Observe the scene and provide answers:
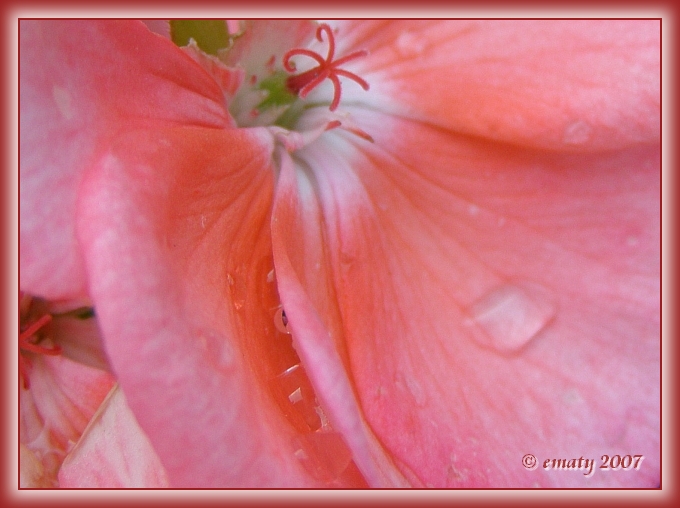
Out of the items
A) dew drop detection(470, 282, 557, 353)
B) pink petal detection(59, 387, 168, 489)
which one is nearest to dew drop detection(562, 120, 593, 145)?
dew drop detection(470, 282, 557, 353)

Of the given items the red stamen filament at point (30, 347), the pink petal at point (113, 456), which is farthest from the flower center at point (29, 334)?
the pink petal at point (113, 456)

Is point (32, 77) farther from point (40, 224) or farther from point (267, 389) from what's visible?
point (267, 389)

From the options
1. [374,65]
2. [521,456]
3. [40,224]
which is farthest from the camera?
[374,65]

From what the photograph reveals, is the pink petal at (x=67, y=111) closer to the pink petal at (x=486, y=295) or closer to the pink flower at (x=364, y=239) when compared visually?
the pink flower at (x=364, y=239)

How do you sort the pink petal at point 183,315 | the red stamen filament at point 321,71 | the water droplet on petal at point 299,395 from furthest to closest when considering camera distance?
the red stamen filament at point 321,71
the water droplet on petal at point 299,395
the pink petal at point 183,315

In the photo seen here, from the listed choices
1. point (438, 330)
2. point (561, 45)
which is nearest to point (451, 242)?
point (438, 330)

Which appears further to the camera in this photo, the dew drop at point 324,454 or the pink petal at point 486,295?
the pink petal at point 486,295

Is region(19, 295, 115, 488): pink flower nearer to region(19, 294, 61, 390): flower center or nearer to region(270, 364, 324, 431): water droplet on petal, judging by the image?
region(19, 294, 61, 390): flower center
